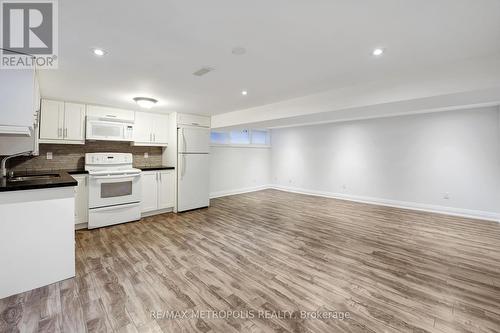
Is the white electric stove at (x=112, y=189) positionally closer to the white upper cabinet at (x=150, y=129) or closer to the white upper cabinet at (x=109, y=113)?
the white upper cabinet at (x=150, y=129)

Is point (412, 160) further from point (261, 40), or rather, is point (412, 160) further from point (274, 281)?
point (261, 40)

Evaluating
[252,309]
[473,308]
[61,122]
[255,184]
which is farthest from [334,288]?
[255,184]

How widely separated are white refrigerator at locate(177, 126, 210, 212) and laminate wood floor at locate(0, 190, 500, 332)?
0.99m

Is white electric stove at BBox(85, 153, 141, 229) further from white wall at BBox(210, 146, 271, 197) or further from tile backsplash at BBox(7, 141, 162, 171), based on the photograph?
white wall at BBox(210, 146, 271, 197)

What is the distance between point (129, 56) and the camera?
2.19 meters

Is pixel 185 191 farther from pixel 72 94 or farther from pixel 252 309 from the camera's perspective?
pixel 252 309

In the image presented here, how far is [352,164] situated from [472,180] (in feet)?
8.22

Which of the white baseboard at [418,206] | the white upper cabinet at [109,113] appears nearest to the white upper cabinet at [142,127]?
the white upper cabinet at [109,113]

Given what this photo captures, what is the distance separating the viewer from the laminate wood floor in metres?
1.71

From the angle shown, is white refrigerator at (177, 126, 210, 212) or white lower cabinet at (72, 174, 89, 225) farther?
white refrigerator at (177, 126, 210, 212)

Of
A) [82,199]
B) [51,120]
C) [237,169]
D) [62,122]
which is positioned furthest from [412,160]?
[51,120]

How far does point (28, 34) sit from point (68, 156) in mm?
2993

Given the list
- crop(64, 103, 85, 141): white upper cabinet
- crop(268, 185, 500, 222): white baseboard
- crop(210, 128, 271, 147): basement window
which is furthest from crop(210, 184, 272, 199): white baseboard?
crop(64, 103, 85, 141): white upper cabinet

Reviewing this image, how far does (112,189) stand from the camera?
156 inches
